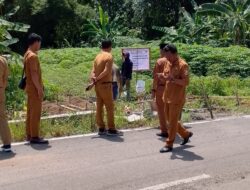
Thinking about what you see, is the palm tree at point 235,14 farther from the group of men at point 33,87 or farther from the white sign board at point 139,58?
the group of men at point 33,87

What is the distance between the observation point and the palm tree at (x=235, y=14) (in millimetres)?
25672

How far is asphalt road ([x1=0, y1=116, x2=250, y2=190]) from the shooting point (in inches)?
268

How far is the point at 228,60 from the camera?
64.6ft

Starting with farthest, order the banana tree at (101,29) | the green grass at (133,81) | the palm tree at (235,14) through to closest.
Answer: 1. the banana tree at (101,29)
2. the palm tree at (235,14)
3. the green grass at (133,81)

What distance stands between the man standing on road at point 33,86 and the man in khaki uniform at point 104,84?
4.09ft

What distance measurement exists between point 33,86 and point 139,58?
7123 millimetres

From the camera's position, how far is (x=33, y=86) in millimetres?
8766

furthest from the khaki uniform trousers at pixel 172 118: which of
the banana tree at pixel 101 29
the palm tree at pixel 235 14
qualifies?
the banana tree at pixel 101 29

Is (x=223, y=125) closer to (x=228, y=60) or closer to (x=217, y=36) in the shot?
(x=228, y=60)

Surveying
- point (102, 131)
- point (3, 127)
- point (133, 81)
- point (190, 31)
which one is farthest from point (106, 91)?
point (190, 31)

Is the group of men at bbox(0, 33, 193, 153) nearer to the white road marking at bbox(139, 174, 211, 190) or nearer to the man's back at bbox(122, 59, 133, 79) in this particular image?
the white road marking at bbox(139, 174, 211, 190)

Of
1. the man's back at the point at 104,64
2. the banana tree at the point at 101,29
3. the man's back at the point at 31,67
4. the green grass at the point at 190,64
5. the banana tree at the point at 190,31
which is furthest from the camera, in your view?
the banana tree at the point at 101,29

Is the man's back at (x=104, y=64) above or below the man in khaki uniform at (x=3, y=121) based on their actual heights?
above

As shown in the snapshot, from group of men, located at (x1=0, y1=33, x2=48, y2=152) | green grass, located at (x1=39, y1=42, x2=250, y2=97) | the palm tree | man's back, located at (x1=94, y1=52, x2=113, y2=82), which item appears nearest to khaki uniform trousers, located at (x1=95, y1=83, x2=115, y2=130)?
man's back, located at (x1=94, y1=52, x2=113, y2=82)
